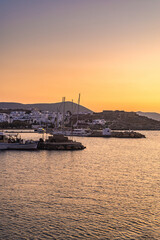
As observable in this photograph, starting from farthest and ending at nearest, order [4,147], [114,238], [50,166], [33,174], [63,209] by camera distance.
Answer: [4,147], [50,166], [33,174], [63,209], [114,238]

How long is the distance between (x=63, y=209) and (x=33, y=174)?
44.0 ft

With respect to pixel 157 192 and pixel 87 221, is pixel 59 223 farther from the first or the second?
pixel 157 192

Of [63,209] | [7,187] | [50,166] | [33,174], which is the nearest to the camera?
[63,209]

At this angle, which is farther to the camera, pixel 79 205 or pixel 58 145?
pixel 58 145

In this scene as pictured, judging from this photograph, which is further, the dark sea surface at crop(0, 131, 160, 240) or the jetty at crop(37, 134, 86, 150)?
the jetty at crop(37, 134, 86, 150)

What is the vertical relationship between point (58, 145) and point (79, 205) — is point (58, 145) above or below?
above

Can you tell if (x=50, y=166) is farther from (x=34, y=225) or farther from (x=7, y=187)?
(x=34, y=225)

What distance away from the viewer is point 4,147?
2372 inches

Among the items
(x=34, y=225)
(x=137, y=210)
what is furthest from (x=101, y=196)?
(x=34, y=225)

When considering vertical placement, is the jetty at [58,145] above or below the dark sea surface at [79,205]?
above

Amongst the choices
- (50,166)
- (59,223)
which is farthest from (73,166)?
(59,223)

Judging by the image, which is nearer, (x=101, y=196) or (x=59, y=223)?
(x=59, y=223)

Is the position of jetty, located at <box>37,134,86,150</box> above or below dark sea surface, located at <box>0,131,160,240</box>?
above

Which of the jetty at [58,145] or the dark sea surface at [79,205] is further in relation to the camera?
the jetty at [58,145]
